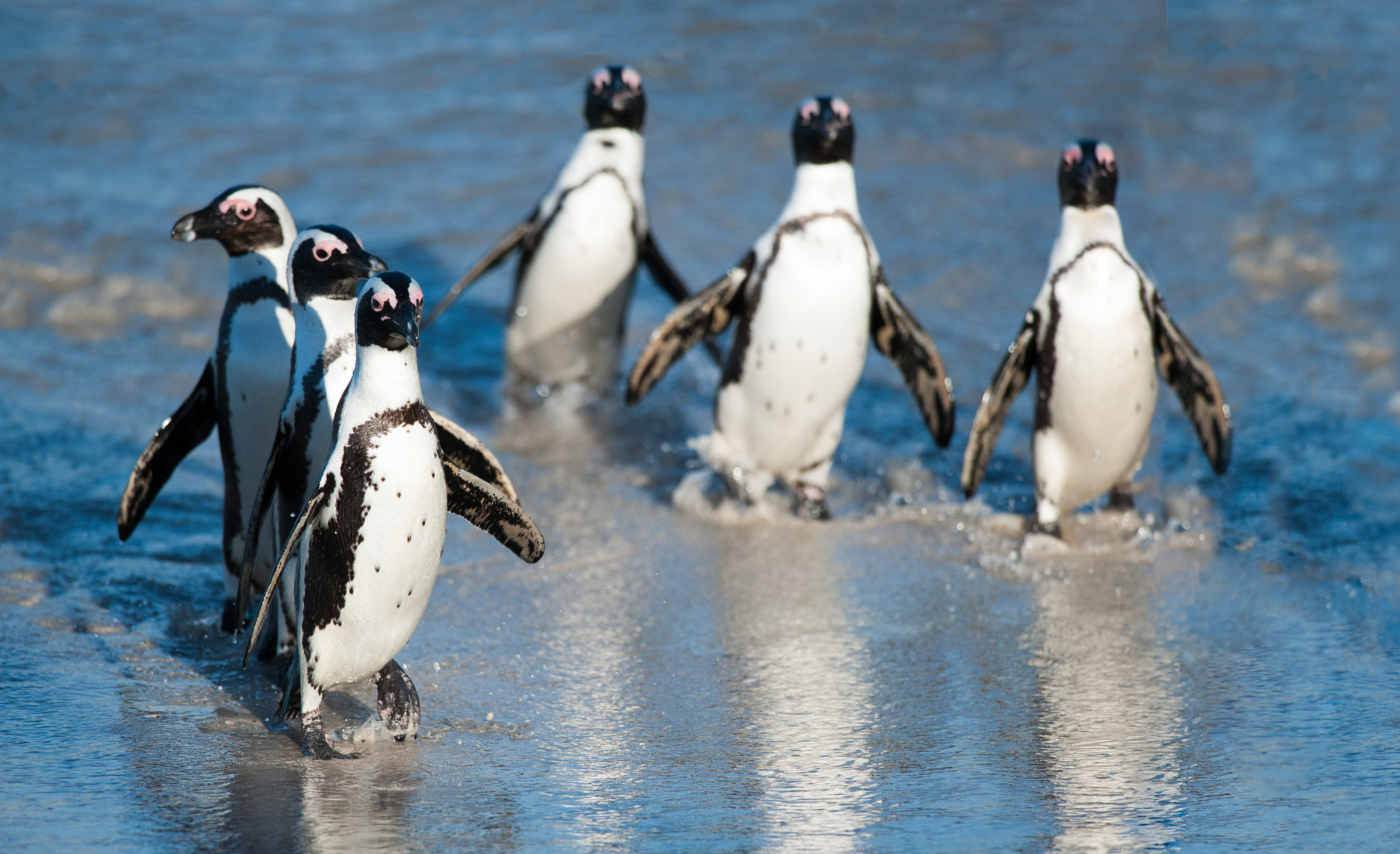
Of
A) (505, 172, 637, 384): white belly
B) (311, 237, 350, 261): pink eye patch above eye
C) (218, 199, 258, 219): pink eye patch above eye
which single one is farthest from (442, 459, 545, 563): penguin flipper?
(505, 172, 637, 384): white belly

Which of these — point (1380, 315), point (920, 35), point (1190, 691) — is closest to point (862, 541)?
point (1190, 691)

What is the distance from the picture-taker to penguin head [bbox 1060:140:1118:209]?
13.7ft

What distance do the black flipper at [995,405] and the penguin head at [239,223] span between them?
1934 mm

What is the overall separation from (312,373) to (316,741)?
0.73 meters

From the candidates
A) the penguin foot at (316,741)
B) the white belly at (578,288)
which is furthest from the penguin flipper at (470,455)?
the white belly at (578,288)

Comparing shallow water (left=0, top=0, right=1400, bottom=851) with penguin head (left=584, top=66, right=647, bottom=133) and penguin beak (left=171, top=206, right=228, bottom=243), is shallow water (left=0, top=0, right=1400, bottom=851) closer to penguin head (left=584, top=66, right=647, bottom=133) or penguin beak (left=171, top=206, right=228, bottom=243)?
penguin beak (left=171, top=206, right=228, bottom=243)

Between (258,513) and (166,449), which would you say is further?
(166,449)

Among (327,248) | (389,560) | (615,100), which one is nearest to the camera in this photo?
(389,560)

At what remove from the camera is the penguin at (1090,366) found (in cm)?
412

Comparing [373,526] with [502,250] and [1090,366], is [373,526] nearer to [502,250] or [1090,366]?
[1090,366]

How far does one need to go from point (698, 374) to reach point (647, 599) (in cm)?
224

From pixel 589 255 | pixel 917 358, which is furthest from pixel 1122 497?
pixel 589 255

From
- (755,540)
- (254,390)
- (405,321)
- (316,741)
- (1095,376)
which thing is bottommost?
(755,540)

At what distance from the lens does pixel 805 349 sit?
436cm
